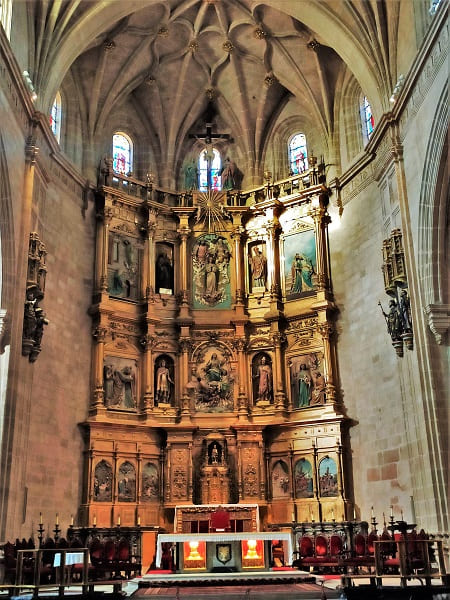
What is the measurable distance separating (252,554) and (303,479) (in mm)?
5174

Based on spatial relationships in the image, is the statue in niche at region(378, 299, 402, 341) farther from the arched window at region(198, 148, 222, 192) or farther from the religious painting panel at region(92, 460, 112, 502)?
the arched window at region(198, 148, 222, 192)

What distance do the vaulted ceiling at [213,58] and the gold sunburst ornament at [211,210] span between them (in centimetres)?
224

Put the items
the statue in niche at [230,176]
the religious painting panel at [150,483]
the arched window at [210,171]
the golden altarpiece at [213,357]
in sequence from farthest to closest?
1. the arched window at [210,171]
2. the statue in niche at [230,176]
3. the religious painting panel at [150,483]
4. the golden altarpiece at [213,357]

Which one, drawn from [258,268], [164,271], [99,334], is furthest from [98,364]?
[258,268]

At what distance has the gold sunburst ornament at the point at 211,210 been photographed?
24.8 metres

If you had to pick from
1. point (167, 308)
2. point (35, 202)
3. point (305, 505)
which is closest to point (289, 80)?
point (167, 308)

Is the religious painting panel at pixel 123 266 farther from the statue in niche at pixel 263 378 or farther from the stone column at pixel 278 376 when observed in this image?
the stone column at pixel 278 376

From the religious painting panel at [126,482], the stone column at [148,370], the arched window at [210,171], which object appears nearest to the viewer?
the religious painting panel at [126,482]

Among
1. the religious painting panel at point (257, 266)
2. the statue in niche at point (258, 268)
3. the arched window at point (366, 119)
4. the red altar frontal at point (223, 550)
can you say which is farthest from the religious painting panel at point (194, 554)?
the arched window at point (366, 119)

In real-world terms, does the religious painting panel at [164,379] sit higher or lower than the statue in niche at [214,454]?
higher

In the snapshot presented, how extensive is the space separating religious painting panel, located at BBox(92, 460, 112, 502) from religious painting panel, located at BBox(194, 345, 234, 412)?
3.66m

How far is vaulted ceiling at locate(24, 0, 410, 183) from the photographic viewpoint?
20.1 meters

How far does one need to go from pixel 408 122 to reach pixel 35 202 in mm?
10374

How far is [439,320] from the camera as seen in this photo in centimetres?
1673
